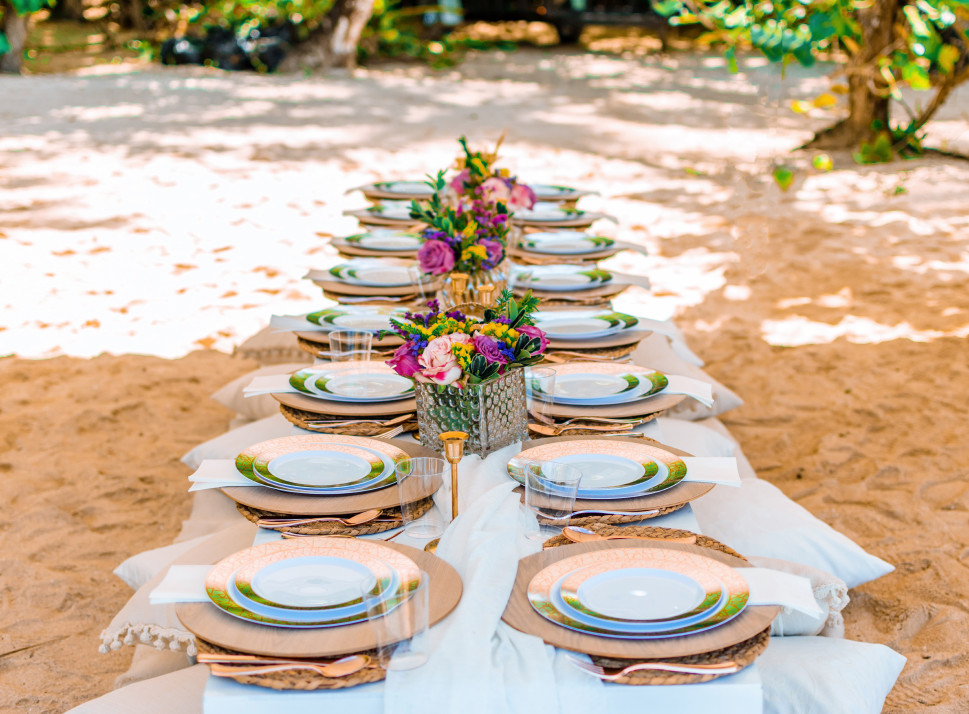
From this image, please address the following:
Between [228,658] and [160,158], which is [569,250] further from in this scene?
[160,158]

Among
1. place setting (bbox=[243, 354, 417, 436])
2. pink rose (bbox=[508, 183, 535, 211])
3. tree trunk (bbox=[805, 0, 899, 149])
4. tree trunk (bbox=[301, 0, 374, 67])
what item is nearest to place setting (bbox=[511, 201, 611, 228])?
pink rose (bbox=[508, 183, 535, 211])

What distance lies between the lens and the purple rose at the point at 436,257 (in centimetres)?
234

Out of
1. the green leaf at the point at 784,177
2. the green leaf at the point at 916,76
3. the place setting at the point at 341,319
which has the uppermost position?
the green leaf at the point at 916,76

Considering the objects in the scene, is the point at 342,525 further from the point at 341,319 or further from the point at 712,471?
the point at 341,319

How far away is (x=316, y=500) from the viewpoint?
152 centimetres

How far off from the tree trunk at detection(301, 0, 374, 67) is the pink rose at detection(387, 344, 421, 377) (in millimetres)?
11443

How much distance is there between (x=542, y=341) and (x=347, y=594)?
25.9 inches

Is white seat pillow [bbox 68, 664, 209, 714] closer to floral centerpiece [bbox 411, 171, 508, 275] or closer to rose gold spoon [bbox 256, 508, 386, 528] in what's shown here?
rose gold spoon [bbox 256, 508, 386, 528]

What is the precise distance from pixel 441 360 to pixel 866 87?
22.9 ft

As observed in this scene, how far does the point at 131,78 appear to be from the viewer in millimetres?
11266

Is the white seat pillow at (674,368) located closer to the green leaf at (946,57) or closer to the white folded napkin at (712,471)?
the white folded napkin at (712,471)

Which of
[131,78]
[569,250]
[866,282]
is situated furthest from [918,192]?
[131,78]

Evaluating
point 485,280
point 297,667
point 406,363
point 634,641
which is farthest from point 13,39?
point 634,641

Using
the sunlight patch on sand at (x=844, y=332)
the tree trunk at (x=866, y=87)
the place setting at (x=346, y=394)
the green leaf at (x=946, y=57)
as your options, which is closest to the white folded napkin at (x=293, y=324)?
the place setting at (x=346, y=394)
